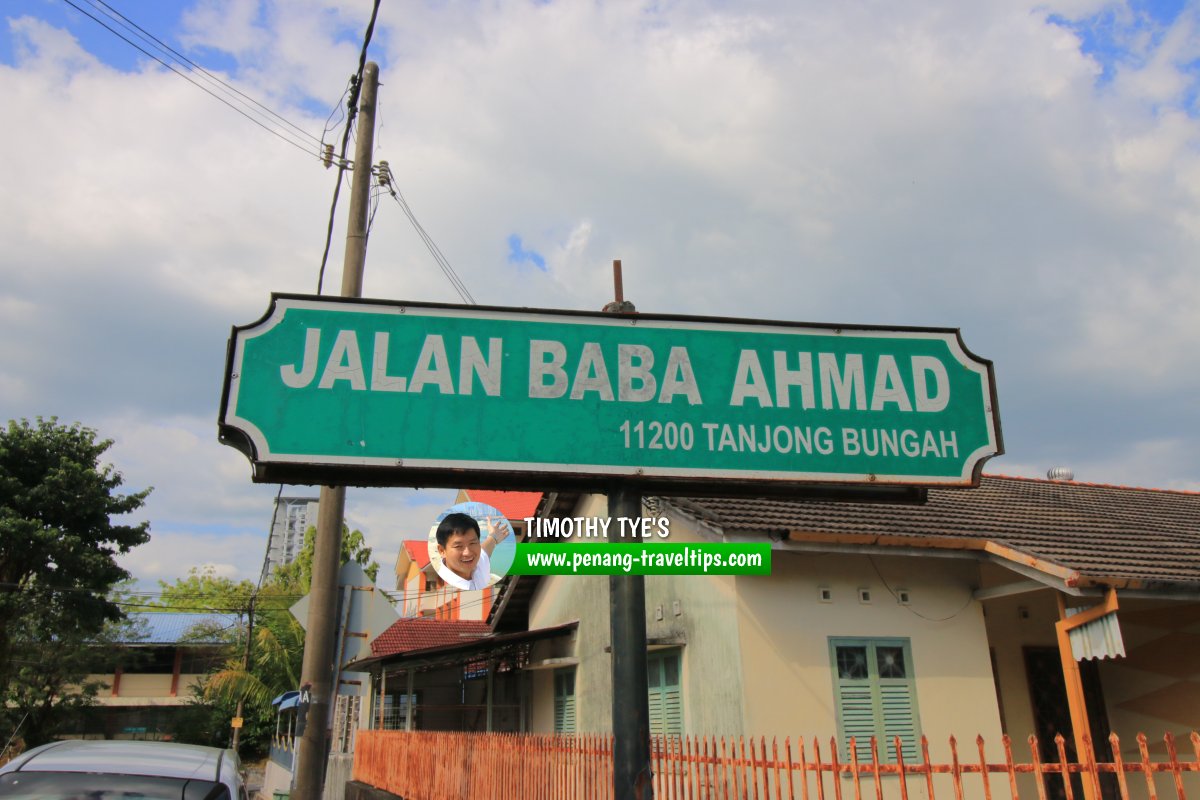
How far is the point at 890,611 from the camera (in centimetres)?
959

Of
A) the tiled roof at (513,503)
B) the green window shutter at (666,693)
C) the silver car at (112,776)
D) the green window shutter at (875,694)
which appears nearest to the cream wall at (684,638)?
the green window shutter at (666,693)

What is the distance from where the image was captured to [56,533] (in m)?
23.3

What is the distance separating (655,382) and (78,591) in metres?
26.3

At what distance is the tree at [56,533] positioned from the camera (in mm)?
23094

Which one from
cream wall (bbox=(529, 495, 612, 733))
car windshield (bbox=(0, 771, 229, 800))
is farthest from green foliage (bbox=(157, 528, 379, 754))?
car windshield (bbox=(0, 771, 229, 800))

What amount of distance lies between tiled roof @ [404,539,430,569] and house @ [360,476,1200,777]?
109 feet

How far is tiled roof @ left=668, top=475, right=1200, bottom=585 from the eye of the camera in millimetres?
8727

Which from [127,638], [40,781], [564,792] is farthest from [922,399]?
[127,638]

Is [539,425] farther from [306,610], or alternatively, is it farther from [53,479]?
[53,479]

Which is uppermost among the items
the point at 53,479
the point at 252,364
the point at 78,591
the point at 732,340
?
the point at 53,479

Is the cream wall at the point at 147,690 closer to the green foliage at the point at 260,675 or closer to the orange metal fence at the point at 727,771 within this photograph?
the green foliage at the point at 260,675

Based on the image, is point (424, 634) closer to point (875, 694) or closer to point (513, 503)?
point (513, 503)

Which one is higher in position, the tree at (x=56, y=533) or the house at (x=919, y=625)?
the tree at (x=56, y=533)

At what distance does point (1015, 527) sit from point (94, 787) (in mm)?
9761
